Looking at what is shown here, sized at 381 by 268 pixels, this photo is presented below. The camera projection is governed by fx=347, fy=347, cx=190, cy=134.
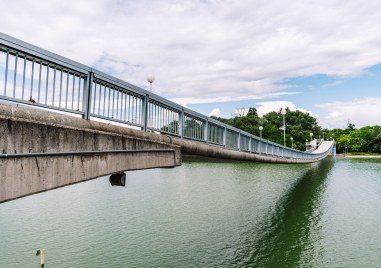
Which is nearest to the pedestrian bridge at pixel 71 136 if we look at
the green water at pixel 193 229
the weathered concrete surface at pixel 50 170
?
the weathered concrete surface at pixel 50 170

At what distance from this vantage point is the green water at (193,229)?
47.4ft

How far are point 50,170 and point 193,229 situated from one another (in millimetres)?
13658

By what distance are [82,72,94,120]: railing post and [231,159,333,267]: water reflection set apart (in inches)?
374

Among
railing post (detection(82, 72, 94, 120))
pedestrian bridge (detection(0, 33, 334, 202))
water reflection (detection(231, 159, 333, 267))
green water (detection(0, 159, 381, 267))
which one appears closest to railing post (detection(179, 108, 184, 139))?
A: pedestrian bridge (detection(0, 33, 334, 202))

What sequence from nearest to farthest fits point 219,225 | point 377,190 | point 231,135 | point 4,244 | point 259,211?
point 4,244
point 231,135
point 219,225
point 259,211
point 377,190

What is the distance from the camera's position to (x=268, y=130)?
101 metres

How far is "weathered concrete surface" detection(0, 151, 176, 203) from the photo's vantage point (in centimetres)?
500

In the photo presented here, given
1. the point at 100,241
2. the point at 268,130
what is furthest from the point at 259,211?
the point at 268,130

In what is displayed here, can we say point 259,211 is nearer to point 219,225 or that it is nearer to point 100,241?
point 219,225

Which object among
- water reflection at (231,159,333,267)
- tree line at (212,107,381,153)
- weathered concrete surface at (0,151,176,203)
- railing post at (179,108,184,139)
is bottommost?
water reflection at (231,159,333,267)

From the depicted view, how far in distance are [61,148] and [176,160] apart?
5.25 metres

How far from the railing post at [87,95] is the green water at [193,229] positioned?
8.39 metres

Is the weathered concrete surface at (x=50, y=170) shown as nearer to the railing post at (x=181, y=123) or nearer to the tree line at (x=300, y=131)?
the railing post at (x=181, y=123)

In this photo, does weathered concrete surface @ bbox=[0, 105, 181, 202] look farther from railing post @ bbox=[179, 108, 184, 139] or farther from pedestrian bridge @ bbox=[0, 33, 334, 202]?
railing post @ bbox=[179, 108, 184, 139]
